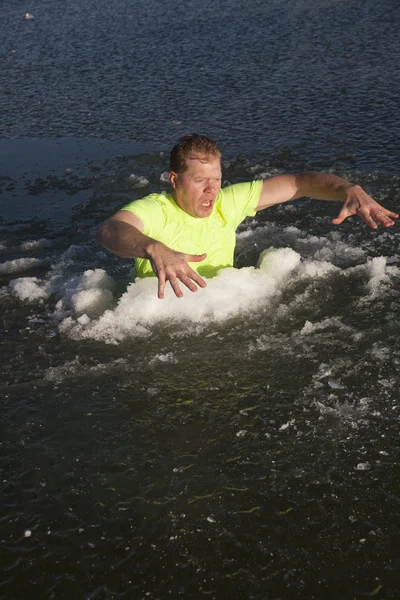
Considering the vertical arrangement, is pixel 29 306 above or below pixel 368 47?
below

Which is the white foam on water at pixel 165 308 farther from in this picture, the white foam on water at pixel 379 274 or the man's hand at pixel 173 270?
the man's hand at pixel 173 270

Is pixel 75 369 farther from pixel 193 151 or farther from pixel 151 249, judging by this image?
pixel 193 151

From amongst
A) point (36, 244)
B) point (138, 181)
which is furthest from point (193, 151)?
point (138, 181)

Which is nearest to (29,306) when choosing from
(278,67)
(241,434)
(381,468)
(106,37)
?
(241,434)

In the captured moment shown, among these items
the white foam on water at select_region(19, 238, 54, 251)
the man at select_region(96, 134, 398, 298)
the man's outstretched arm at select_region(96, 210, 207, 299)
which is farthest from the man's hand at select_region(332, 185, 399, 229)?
the white foam on water at select_region(19, 238, 54, 251)

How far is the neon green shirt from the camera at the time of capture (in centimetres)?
502

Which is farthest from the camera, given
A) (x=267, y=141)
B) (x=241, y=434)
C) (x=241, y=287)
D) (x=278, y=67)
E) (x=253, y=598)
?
(x=278, y=67)

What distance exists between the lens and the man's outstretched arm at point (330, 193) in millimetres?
4719

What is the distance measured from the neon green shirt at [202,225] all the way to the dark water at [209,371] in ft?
0.61

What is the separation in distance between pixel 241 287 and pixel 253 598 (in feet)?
8.27

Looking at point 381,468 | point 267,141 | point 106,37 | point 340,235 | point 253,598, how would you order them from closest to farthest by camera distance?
point 253,598 < point 381,468 < point 340,235 < point 267,141 < point 106,37

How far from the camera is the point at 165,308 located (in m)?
5.08

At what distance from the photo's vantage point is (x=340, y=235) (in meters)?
6.02

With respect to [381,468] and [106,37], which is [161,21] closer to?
[106,37]
